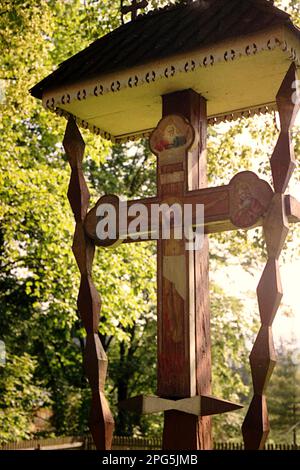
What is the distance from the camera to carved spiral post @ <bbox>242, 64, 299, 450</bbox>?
317 cm

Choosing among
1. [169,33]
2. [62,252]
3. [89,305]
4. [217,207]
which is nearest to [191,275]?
[217,207]

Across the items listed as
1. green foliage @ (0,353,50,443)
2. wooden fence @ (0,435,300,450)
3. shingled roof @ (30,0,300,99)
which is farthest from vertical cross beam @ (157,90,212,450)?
wooden fence @ (0,435,300,450)

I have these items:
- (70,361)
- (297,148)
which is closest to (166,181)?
(297,148)

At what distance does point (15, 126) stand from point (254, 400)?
8.58 meters

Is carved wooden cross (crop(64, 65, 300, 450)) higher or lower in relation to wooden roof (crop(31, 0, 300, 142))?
lower

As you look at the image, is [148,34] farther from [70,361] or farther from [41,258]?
[70,361]

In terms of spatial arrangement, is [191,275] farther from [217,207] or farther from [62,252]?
[62,252]

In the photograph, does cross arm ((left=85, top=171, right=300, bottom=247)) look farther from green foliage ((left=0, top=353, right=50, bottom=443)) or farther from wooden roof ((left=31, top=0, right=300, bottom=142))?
green foliage ((left=0, top=353, right=50, bottom=443))

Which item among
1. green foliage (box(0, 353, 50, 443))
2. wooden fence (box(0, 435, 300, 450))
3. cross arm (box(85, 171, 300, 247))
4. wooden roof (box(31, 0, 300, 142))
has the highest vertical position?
wooden roof (box(31, 0, 300, 142))

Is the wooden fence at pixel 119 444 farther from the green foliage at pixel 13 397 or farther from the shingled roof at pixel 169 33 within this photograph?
the shingled roof at pixel 169 33

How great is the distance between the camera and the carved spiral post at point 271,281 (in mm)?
3166

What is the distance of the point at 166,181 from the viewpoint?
3811 millimetres

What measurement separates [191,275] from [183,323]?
0.28m

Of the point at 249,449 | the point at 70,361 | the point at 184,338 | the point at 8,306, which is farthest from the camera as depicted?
the point at 70,361
